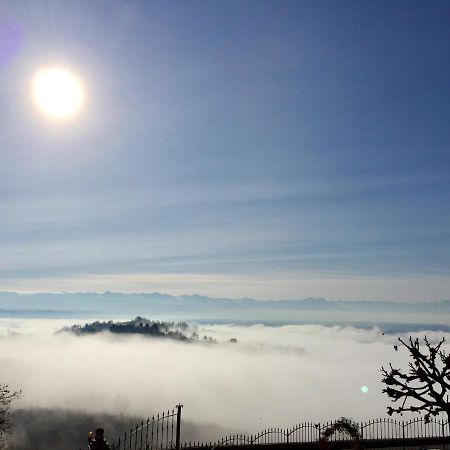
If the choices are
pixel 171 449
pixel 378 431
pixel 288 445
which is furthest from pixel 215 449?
pixel 378 431

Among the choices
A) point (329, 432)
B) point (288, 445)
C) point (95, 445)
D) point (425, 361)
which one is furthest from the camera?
point (288, 445)

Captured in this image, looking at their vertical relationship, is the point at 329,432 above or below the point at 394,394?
below

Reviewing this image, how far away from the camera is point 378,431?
3659cm

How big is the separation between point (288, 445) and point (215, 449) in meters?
5.09

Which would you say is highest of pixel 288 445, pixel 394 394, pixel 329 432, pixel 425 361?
pixel 425 361

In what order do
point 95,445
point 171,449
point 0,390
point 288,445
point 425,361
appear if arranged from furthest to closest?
point 0,390, point 288,445, point 171,449, point 425,361, point 95,445

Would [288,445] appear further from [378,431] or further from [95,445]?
[95,445]

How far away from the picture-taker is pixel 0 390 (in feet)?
119

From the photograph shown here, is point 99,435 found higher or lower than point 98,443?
higher

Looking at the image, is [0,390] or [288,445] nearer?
[288,445]

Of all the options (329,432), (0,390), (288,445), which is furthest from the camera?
(0,390)

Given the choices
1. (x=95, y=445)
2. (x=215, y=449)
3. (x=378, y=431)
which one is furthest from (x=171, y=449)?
(x=378, y=431)

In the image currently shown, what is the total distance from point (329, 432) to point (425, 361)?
619 centimetres

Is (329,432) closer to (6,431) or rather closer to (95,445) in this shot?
(95,445)
